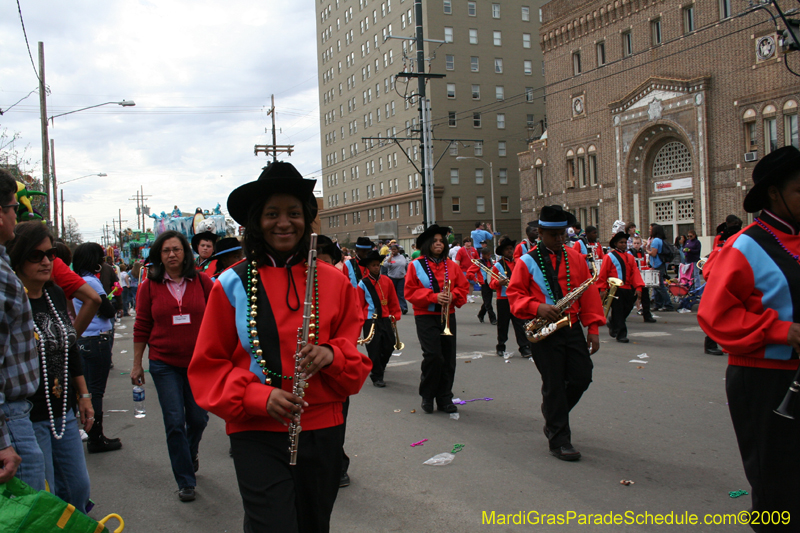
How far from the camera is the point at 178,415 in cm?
489

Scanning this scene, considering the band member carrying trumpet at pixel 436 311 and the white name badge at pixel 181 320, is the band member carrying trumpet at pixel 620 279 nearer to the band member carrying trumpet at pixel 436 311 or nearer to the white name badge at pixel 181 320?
the band member carrying trumpet at pixel 436 311

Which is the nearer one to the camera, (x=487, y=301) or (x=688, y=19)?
(x=487, y=301)

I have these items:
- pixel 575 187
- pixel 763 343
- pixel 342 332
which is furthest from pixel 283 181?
pixel 575 187

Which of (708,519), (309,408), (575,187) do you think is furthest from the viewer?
(575,187)

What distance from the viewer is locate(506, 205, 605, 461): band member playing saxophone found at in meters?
5.48

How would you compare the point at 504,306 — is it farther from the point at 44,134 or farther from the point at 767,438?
the point at 44,134

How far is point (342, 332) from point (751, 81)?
106 feet

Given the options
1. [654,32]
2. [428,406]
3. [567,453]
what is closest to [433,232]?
[428,406]

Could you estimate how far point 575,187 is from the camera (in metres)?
40.1

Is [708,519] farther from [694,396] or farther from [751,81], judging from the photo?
[751,81]

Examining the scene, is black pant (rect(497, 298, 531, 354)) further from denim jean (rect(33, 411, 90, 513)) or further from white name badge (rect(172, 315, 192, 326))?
denim jean (rect(33, 411, 90, 513))

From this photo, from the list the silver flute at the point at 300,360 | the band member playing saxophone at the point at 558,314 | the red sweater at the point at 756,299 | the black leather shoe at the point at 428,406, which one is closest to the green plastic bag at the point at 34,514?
the silver flute at the point at 300,360

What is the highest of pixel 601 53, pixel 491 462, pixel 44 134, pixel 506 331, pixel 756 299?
pixel 601 53

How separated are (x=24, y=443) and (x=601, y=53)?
130 ft
